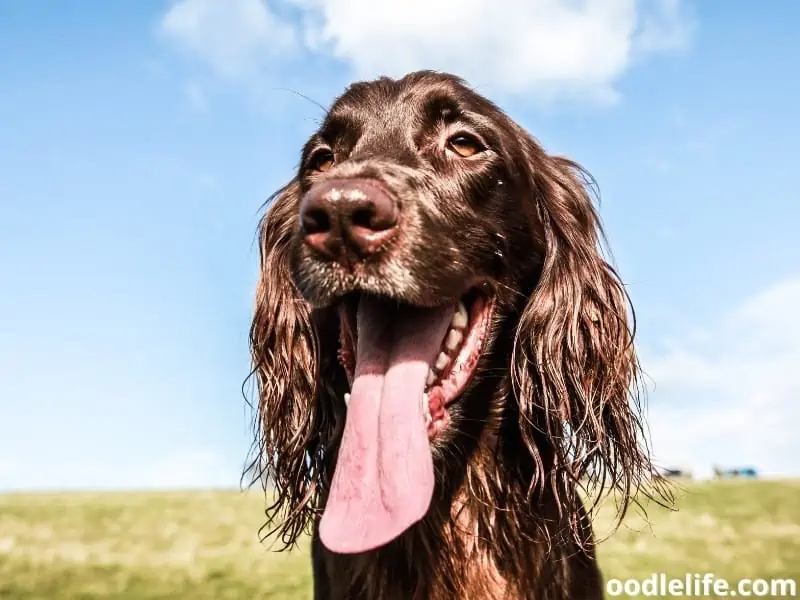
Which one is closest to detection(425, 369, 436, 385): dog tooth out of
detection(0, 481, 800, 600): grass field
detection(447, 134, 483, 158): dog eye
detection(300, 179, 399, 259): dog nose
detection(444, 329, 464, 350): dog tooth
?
detection(444, 329, 464, 350): dog tooth

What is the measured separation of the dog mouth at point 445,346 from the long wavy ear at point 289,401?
421mm

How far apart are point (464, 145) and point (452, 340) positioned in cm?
80

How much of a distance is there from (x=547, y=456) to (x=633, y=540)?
633 centimetres

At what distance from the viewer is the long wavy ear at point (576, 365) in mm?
3373

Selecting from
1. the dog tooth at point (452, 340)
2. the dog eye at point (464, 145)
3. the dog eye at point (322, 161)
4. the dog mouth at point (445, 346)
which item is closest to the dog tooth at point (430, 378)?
the dog mouth at point (445, 346)

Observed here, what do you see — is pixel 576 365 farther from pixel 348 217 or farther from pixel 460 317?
pixel 348 217

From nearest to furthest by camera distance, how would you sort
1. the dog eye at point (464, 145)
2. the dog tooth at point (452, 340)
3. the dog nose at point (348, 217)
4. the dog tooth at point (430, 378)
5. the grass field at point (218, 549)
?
the dog nose at point (348, 217), the dog tooth at point (430, 378), the dog tooth at point (452, 340), the dog eye at point (464, 145), the grass field at point (218, 549)

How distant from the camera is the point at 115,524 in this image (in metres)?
12.1

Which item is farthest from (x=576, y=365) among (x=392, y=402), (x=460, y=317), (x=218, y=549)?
(x=218, y=549)

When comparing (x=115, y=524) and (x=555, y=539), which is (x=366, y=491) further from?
(x=115, y=524)

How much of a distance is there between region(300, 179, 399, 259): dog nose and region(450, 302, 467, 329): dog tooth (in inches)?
21.8

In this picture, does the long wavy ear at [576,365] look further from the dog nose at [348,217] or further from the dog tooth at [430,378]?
the dog nose at [348,217]

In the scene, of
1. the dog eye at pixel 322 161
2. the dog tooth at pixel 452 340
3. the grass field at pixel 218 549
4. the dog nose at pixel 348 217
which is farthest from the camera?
the grass field at pixel 218 549

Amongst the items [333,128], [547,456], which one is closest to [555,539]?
[547,456]
